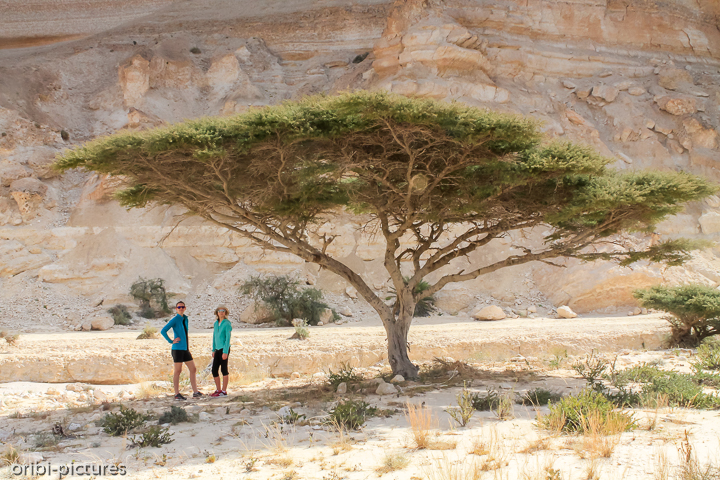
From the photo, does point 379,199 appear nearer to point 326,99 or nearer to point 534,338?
point 326,99

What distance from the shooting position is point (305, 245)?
10367 millimetres

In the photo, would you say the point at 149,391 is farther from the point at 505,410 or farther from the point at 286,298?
the point at 286,298

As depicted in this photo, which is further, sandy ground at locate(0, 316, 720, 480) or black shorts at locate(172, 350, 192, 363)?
black shorts at locate(172, 350, 192, 363)

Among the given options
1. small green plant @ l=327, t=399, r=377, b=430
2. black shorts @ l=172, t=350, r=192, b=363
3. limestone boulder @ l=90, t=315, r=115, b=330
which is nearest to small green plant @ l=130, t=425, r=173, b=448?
small green plant @ l=327, t=399, r=377, b=430

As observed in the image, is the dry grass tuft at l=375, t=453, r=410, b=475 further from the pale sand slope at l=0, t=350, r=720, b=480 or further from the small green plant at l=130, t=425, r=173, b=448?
the small green plant at l=130, t=425, r=173, b=448

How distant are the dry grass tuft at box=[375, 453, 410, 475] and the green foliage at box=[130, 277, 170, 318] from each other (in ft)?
61.0

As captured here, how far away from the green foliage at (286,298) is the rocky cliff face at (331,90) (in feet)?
6.78

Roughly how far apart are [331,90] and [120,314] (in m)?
16.6

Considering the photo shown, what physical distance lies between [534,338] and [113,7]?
40.4 meters

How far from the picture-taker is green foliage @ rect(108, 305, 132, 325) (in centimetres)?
2070

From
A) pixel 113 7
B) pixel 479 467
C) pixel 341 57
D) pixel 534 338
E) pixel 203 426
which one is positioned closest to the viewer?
pixel 479 467

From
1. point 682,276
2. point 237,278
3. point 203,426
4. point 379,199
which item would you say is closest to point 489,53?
point 682,276

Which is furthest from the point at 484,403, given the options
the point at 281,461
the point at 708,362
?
the point at 708,362

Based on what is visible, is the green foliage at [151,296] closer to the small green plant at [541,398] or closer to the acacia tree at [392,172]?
the acacia tree at [392,172]
